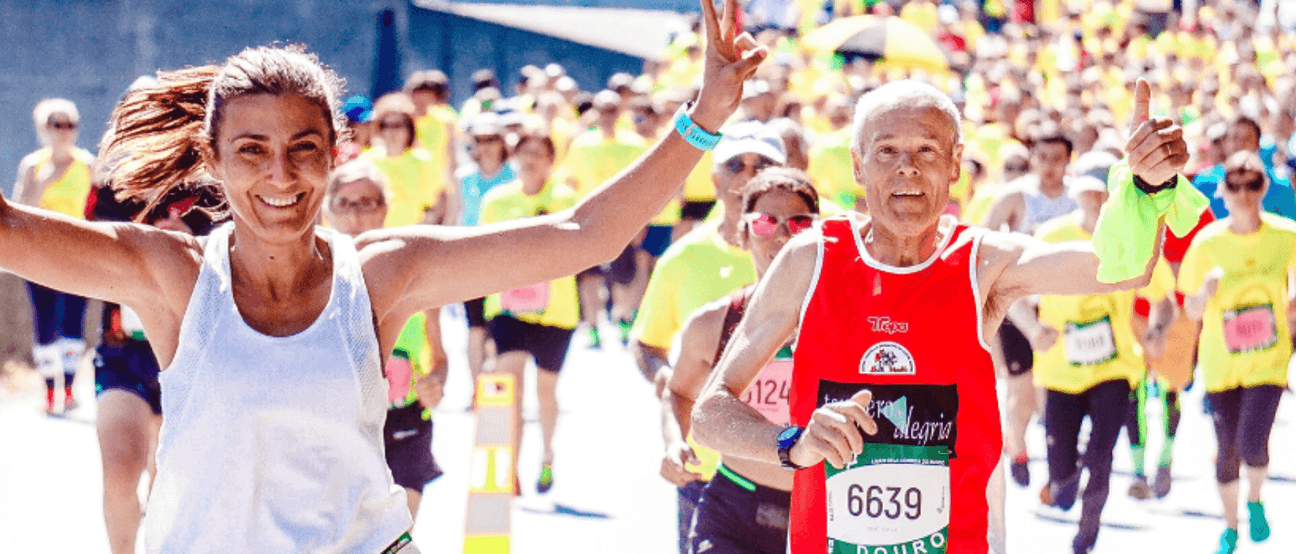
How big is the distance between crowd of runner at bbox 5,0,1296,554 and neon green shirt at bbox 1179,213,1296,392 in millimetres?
13

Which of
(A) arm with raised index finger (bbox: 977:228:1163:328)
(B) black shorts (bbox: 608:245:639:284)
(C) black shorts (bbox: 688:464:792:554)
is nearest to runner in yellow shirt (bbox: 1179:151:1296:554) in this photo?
(C) black shorts (bbox: 688:464:792:554)

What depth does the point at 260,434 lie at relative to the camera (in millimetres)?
2635

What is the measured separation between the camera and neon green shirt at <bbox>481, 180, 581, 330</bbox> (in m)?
8.69

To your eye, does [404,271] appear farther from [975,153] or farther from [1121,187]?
[975,153]

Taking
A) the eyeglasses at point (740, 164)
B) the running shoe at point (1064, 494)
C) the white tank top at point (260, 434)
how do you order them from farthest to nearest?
the running shoe at point (1064, 494) < the eyeglasses at point (740, 164) < the white tank top at point (260, 434)

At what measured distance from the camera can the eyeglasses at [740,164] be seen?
244 inches

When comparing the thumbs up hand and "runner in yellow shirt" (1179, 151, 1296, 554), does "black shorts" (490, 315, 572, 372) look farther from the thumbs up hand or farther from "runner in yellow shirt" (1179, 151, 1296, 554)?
the thumbs up hand

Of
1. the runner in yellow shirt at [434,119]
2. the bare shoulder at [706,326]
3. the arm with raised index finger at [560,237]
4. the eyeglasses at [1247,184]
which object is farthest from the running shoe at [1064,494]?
the runner in yellow shirt at [434,119]

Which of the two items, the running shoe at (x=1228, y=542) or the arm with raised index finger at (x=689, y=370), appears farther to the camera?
the running shoe at (x=1228, y=542)

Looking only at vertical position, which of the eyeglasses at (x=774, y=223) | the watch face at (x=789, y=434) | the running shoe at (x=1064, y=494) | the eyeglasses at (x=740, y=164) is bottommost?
the watch face at (x=789, y=434)

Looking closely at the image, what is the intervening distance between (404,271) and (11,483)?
6.60m

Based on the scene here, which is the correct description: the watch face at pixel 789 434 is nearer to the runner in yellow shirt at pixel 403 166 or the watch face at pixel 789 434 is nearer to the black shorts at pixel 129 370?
the black shorts at pixel 129 370

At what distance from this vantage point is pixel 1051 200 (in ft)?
31.0

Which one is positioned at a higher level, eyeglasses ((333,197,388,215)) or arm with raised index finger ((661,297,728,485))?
eyeglasses ((333,197,388,215))
